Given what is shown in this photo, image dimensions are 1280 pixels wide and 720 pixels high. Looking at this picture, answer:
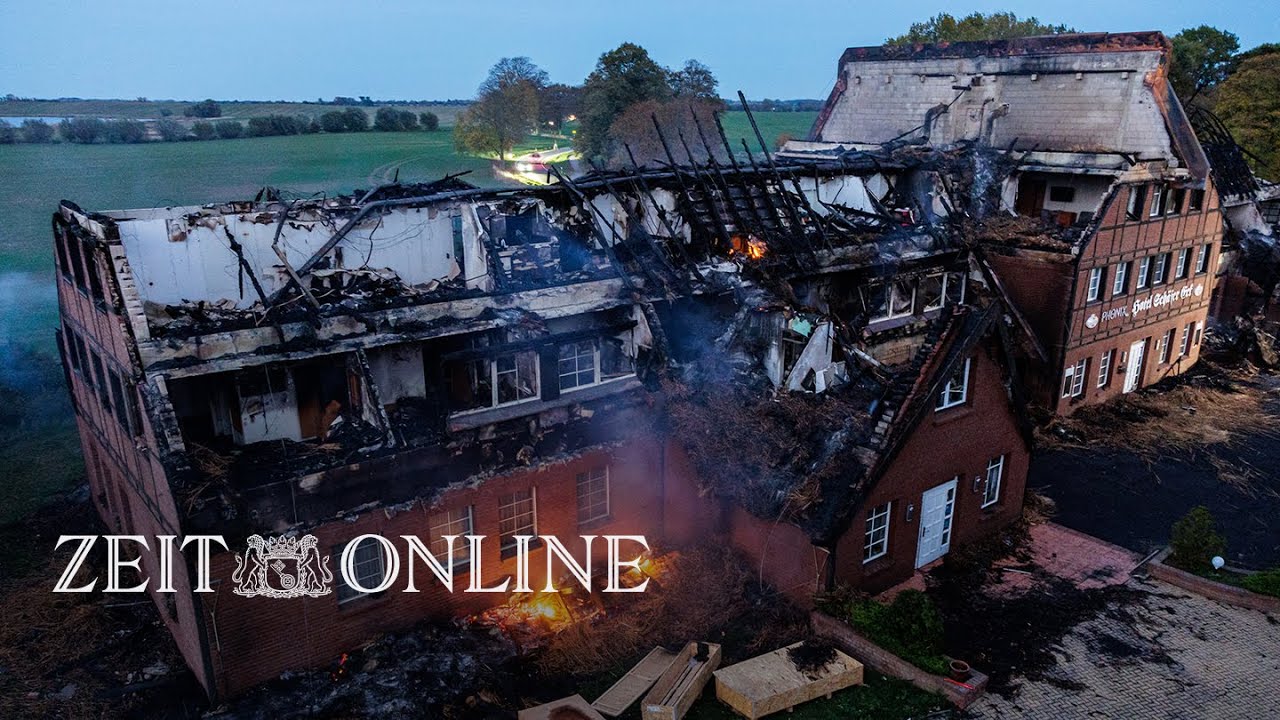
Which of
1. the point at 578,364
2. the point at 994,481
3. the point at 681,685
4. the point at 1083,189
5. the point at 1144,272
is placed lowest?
the point at 681,685

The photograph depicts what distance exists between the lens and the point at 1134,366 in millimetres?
32719

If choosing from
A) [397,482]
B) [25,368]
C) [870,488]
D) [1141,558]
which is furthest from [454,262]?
[25,368]

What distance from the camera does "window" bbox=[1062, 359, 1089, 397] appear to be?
2962 centimetres

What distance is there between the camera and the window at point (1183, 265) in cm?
3219

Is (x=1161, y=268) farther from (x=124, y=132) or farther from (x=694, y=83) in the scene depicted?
(x=124, y=132)

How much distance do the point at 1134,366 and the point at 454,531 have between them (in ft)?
91.7

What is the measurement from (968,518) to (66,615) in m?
21.5

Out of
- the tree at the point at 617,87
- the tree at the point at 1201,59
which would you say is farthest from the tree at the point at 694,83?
the tree at the point at 1201,59

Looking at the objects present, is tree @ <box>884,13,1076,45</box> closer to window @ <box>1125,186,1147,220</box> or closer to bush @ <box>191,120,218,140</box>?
window @ <box>1125,186,1147,220</box>

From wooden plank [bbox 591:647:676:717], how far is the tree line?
3680 inches

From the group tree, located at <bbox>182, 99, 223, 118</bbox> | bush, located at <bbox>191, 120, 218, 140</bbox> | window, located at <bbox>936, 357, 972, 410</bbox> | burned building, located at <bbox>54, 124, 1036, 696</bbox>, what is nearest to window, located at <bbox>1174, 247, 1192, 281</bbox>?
burned building, located at <bbox>54, 124, 1036, 696</bbox>

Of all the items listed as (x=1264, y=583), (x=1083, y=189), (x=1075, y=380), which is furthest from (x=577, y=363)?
(x=1083, y=189)

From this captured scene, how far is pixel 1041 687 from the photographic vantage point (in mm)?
15789

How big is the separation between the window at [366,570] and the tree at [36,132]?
89.9 meters
